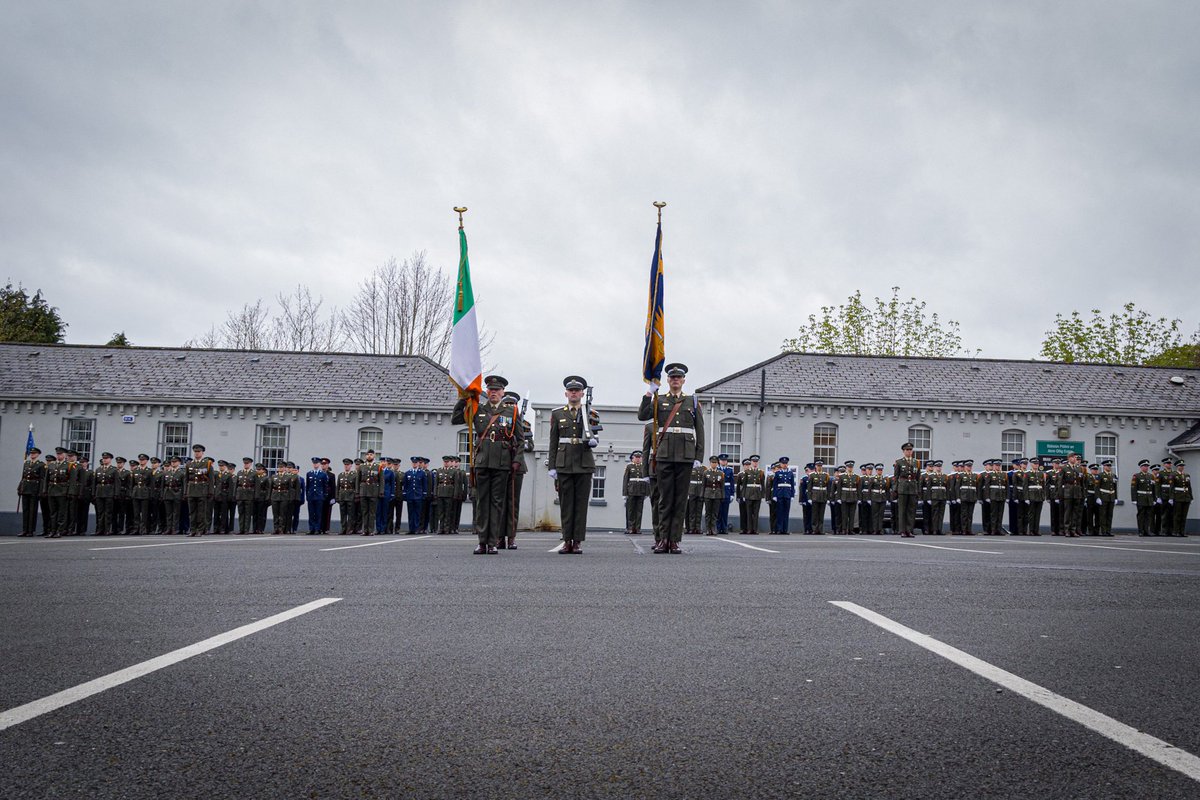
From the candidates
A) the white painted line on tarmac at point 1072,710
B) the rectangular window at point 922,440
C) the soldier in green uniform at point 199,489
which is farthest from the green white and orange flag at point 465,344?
the rectangular window at point 922,440

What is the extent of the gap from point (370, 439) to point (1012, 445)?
23423mm

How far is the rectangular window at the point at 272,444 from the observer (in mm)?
34125

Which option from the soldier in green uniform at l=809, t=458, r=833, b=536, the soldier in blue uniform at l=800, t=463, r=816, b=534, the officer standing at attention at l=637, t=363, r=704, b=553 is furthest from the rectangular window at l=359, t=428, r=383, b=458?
the officer standing at attention at l=637, t=363, r=704, b=553

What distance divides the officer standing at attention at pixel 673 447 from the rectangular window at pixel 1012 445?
26256 mm

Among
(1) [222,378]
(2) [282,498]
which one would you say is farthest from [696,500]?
(1) [222,378]

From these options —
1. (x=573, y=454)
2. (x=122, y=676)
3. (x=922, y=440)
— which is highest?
(x=922, y=440)

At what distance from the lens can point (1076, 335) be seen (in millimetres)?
53125

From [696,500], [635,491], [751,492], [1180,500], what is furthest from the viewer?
[751,492]

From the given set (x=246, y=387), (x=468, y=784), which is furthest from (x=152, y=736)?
(x=246, y=387)

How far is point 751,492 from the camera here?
84.9ft

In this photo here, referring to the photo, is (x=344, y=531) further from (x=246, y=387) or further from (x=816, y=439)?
(x=816, y=439)

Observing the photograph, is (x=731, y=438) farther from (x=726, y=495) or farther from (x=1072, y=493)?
(x=1072, y=493)

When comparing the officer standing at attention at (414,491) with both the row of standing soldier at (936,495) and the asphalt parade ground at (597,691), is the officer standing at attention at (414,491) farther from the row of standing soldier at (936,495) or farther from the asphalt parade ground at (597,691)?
the asphalt parade ground at (597,691)

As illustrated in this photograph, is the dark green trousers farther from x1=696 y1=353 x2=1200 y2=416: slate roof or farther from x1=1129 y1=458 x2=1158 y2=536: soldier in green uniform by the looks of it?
x1=696 y1=353 x2=1200 y2=416: slate roof
